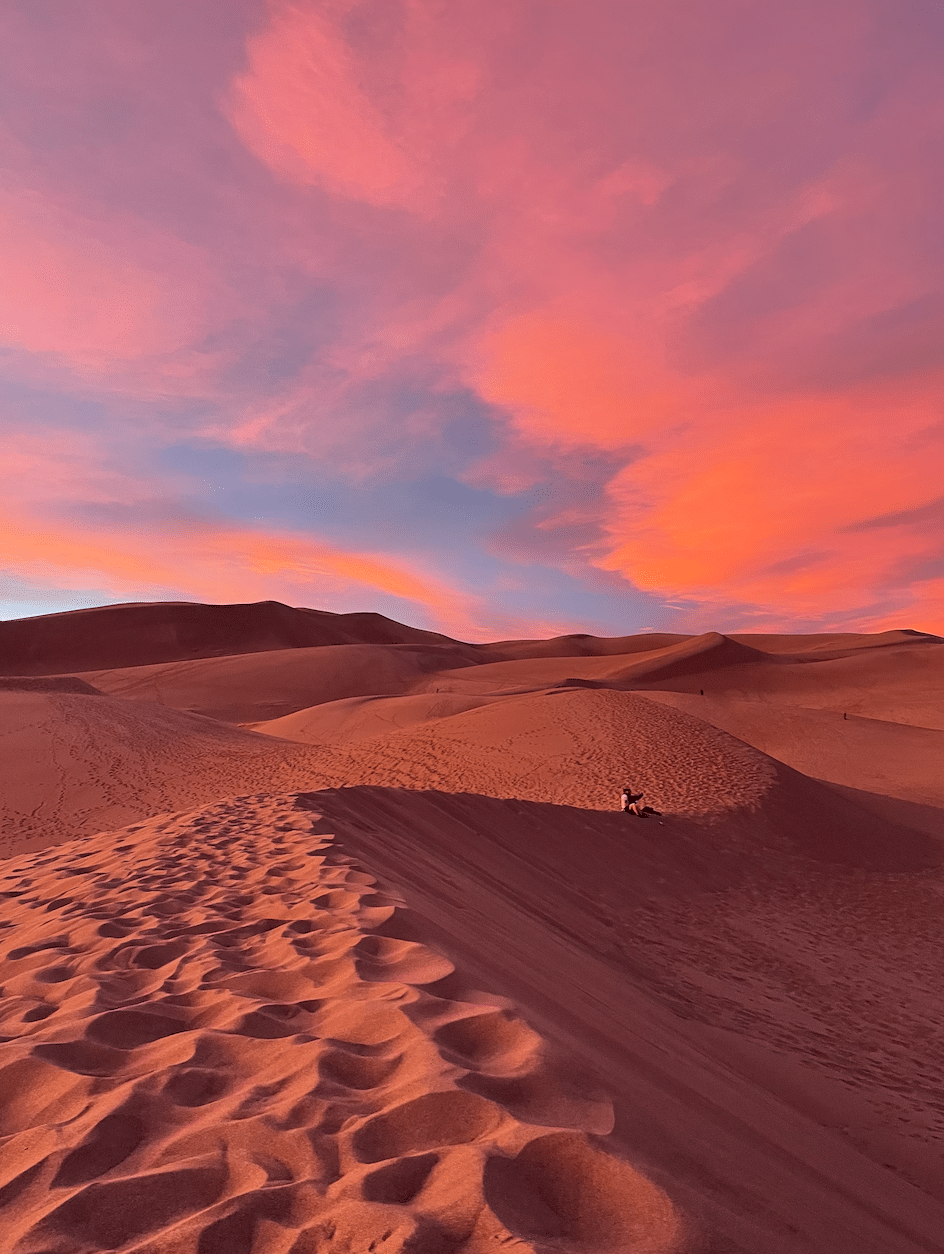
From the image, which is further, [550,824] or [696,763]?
[696,763]

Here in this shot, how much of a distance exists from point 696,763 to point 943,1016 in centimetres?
1043

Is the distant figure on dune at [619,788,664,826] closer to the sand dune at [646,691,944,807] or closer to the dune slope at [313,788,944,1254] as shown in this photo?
the dune slope at [313,788,944,1254]

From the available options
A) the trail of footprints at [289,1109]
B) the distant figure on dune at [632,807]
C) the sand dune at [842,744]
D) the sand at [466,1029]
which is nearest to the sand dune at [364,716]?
the sand dune at [842,744]

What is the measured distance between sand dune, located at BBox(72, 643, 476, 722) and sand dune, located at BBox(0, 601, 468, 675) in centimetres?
2184

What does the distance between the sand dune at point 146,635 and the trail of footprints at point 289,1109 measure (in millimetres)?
77200

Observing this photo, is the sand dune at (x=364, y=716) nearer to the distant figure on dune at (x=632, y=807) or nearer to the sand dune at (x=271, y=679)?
the distant figure on dune at (x=632, y=807)

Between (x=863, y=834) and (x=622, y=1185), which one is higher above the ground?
(x=622, y=1185)

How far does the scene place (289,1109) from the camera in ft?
8.07

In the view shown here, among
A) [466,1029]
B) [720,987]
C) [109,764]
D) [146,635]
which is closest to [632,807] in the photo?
[720,987]

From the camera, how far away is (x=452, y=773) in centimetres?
1831

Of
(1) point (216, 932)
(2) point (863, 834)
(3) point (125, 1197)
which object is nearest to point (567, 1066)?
(3) point (125, 1197)

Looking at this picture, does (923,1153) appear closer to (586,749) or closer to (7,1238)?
(7,1238)

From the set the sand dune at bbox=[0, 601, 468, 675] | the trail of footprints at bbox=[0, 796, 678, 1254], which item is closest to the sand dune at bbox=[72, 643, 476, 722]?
the sand dune at bbox=[0, 601, 468, 675]

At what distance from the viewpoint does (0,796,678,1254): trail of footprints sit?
1950 millimetres
